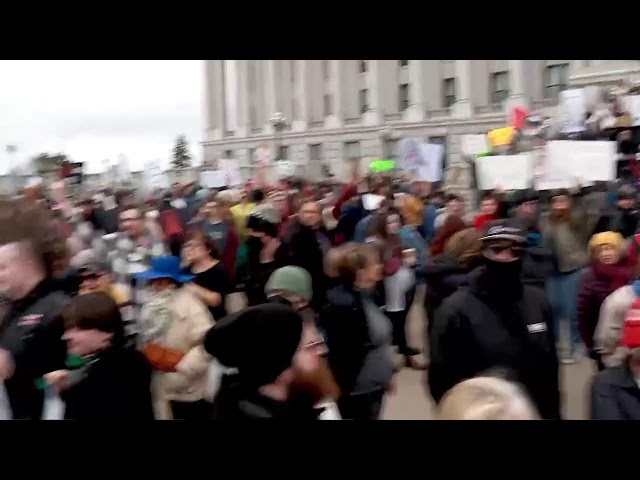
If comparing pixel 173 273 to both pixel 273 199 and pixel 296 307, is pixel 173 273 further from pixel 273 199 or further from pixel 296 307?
pixel 273 199

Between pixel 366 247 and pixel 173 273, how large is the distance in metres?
0.92

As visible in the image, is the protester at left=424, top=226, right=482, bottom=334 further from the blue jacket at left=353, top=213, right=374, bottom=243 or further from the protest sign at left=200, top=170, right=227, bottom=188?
the protest sign at left=200, top=170, right=227, bottom=188

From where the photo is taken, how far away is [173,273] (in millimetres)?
3641

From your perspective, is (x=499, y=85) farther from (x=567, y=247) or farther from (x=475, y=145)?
(x=567, y=247)

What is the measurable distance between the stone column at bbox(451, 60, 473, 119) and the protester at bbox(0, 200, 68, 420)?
1.73m

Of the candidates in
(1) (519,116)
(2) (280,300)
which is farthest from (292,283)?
(1) (519,116)

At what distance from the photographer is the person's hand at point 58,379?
9.68 ft

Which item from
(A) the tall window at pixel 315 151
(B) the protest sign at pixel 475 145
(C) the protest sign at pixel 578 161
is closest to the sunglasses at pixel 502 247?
(B) the protest sign at pixel 475 145

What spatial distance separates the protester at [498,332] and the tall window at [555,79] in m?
0.74

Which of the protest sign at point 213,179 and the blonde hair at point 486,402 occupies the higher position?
the protest sign at point 213,179

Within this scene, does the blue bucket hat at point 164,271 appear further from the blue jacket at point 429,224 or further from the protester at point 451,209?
the blue jacket at point 429,224

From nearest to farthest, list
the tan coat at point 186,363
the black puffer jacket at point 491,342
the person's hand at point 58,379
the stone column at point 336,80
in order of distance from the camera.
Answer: the person's hand at point 58,379, the black puffer jacket at point 491,342, the tan coat at point 186,363, the stone column at point 336,80

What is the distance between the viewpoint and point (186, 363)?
329 cm

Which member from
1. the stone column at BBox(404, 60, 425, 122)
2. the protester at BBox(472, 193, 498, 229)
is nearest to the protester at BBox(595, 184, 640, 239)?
the protester at BBox(472, 193, 498, 229)
